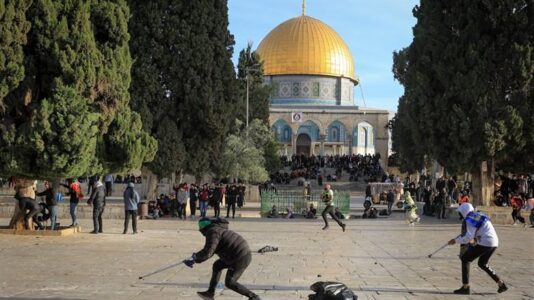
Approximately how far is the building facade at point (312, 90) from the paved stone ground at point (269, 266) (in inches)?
1864

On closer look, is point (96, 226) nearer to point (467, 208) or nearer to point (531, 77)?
point (467, 208)

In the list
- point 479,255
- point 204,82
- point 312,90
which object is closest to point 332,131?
point 312,90

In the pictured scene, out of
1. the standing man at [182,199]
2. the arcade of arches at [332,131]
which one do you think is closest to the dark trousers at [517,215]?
the standing man at [182,199]

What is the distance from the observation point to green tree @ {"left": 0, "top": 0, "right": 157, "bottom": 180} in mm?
14828

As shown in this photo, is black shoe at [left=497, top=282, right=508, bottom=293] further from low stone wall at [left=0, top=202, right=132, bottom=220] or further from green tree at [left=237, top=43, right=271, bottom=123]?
green tree at [left=237, top=43, right=271, bottom=123]

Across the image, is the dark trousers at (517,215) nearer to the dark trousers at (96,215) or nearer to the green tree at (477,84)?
the green tree at (477,84)

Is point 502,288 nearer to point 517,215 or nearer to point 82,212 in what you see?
point 517,215

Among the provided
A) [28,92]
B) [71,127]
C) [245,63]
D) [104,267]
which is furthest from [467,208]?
[245,63]

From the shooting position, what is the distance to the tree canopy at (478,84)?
870 inches

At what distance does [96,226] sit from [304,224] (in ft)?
25.0

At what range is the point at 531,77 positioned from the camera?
872 inches

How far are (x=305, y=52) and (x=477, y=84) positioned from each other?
47990mm

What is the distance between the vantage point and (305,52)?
229ft

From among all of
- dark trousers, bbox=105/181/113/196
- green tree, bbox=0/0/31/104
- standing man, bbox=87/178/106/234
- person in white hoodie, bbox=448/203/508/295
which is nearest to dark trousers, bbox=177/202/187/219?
standing man, bbox=87/178/106/234
